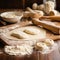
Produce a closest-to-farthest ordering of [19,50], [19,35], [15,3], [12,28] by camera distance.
Answer: [19,50], [19,35], [12,28], [15,3]

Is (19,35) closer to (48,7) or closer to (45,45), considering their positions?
(45,45)

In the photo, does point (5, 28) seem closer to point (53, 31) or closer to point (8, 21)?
point (8, 21)

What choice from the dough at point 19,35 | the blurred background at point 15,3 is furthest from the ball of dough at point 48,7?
the dough at point 19,35

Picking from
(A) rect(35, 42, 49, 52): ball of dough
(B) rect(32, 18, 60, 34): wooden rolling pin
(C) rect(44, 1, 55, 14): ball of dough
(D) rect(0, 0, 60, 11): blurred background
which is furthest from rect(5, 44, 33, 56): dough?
(D) rect(0, 0, 60, 11): blurred background

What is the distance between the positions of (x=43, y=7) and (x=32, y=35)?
0.42 m

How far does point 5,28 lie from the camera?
1.00 metres

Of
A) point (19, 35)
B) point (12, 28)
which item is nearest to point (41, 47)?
point (19, 35)

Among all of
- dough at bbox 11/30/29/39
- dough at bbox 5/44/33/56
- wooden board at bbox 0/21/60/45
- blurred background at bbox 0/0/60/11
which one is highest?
blurred background at bbox 0/0/60/11

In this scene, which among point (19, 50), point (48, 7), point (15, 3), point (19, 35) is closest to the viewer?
point (19, 50)

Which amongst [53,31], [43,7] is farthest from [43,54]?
[43,7]

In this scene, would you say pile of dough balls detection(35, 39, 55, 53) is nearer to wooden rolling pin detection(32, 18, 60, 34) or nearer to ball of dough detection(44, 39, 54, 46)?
ball of dough detection(44, 39, 54, 46)

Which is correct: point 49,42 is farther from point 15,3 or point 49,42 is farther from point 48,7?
point 15,3

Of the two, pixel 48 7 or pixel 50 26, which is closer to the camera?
pixel 50 26

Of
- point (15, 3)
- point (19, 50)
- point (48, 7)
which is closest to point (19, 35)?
point (19, 50)
